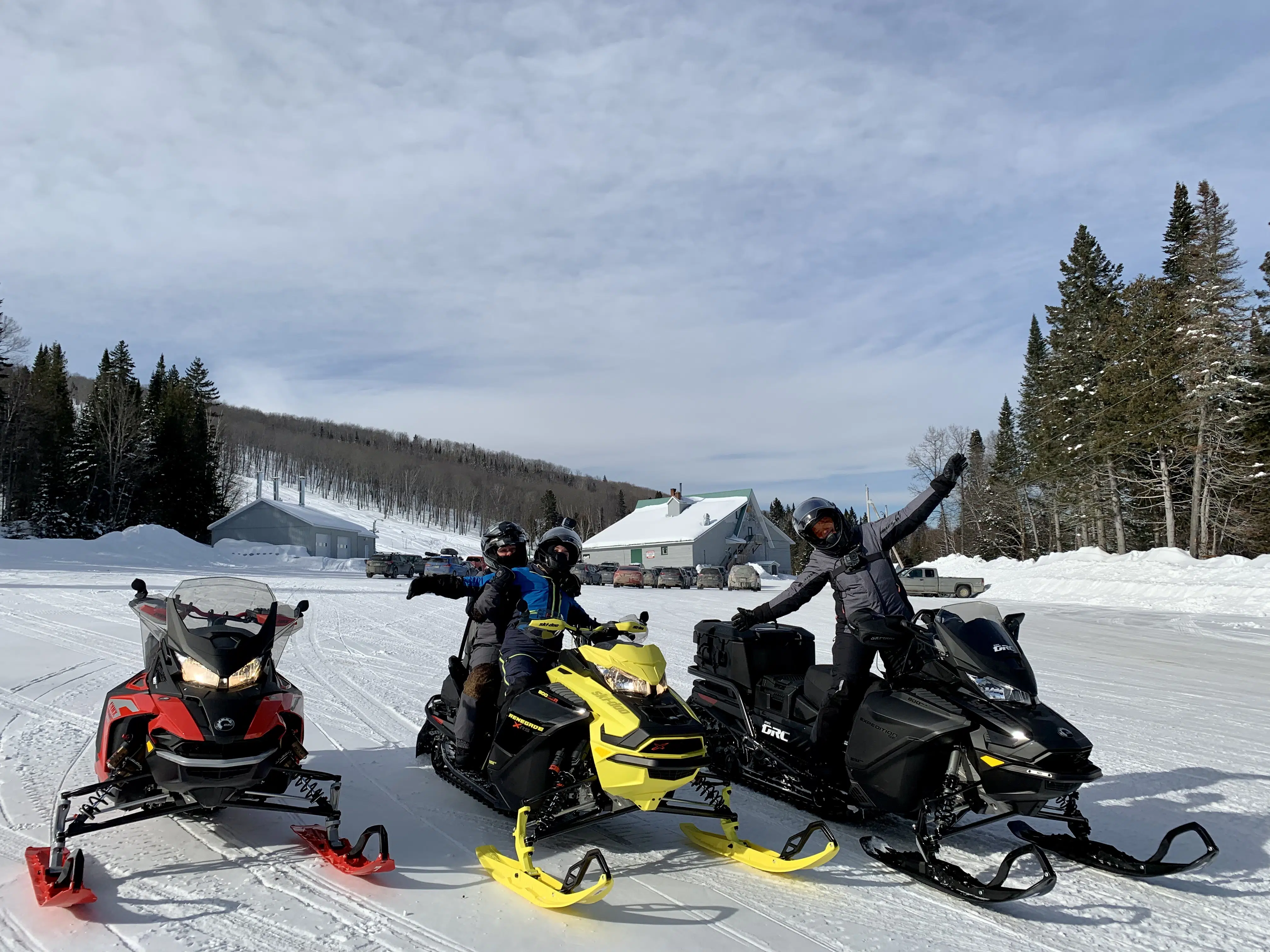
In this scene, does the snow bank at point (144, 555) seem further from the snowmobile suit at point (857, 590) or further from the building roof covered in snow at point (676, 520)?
the snowmobile suit at point (857, 590)

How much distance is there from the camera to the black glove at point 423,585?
4.84 metres

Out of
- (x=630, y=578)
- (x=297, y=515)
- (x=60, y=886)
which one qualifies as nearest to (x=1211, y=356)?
(x=630, y=578)

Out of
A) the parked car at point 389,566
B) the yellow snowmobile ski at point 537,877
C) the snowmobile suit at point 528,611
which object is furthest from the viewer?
the parked car at point 389,566

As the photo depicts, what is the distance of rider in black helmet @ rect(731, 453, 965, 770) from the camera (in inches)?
180

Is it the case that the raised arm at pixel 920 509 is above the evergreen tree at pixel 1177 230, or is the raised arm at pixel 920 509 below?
below

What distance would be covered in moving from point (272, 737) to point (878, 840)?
128 inches

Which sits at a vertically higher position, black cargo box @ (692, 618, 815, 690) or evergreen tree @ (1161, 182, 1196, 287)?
evergreen tree @ (1161, 182, 1196, 287)

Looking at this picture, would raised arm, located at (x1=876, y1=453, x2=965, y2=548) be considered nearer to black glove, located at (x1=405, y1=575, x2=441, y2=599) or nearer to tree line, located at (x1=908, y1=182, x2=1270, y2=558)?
black glove, located at (x1=405, y1=575, x2=441, y2=599)

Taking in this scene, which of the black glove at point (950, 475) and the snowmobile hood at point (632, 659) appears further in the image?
the black glove at point (950, 475)

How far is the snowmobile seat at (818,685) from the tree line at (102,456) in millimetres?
50024

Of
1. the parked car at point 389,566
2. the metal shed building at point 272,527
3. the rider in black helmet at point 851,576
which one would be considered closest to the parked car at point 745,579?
the parked car at point 389,566

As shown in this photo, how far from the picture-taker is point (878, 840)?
4.36 m

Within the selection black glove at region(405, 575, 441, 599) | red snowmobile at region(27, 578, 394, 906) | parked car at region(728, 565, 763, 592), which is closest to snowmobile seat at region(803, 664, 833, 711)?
black glove at region(405, 575, 441, 599)

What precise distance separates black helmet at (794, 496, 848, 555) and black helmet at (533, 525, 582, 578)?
1.41 meters
